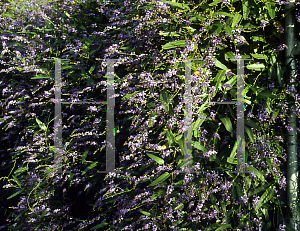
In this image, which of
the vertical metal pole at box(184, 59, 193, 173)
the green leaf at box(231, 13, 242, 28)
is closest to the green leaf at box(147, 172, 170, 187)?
the vertical metal pole at box(184, 59, 193, 173)

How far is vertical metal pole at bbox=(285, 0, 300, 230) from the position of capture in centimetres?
155

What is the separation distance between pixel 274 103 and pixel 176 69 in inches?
29.4

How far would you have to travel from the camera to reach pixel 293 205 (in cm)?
158

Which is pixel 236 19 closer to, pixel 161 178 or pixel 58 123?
pixel 161 178

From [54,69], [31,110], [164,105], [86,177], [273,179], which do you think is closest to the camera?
[164,105]

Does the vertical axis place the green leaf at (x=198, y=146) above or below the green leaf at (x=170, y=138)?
below

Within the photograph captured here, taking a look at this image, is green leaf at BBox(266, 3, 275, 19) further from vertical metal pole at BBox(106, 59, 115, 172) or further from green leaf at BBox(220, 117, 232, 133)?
vertical metal pole at BBox(106, 59, 115, 172)

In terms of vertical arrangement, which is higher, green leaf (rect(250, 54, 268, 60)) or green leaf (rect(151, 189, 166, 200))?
green leaf (rect(250, 54, 268, 60))

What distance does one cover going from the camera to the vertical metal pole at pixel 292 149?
155cm

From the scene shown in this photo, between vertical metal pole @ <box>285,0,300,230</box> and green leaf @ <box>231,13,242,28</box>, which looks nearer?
green leaf @ <box>231,13,242,28</box>

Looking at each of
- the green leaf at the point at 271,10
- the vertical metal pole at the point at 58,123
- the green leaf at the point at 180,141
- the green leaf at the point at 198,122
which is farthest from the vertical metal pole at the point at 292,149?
the vertical metal pole at the point at 58,123

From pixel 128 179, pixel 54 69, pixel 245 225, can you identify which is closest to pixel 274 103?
pixel 245 225

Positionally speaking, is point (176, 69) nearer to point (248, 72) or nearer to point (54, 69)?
point (248, 72)

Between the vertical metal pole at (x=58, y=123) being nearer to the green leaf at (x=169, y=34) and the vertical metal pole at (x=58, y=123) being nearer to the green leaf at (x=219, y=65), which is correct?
the green leaf at (x=169, y=34)
